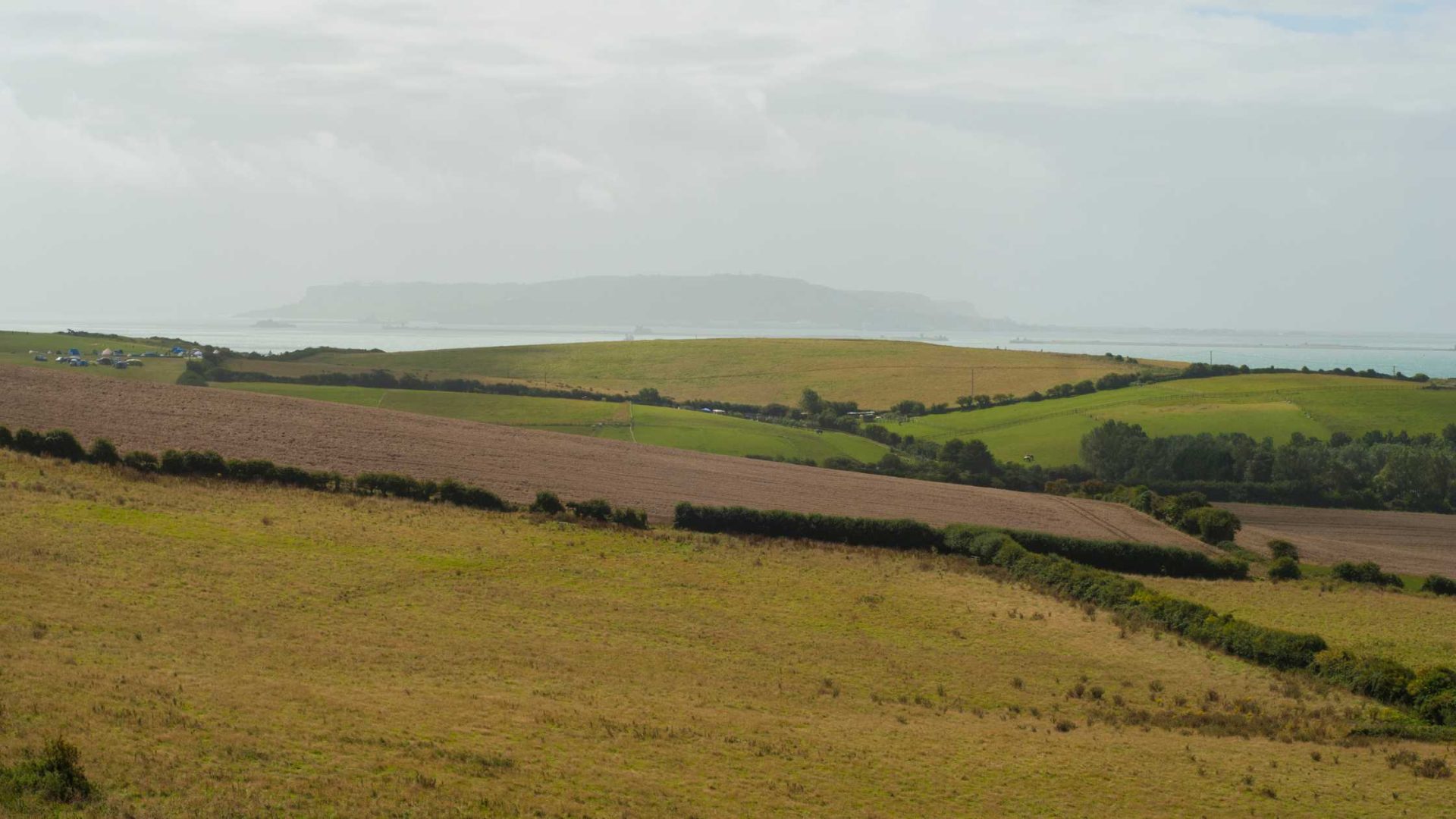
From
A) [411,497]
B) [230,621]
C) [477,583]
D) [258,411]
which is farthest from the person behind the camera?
[258,411]

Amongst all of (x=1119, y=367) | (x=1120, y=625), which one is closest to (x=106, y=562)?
(x=1120, y=625)

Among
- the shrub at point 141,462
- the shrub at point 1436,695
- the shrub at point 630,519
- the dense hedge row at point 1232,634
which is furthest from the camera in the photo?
the shrub at point 630,519

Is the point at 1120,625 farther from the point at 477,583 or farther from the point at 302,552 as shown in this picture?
the point at 302,552

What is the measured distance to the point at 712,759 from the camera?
953 inches

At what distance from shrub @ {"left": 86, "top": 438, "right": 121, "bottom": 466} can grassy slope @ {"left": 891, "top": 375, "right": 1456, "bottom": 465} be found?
6715 cm

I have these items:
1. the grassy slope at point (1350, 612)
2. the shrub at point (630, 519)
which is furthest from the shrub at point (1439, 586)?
the shrub at point (630, 519)

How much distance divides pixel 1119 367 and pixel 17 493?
4957 inches

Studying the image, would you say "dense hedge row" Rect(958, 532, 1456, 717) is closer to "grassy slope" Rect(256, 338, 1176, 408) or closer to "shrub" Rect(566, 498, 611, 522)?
"shrub" Rect(566, 498, 611, 522)

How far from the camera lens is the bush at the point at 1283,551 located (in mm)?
62831

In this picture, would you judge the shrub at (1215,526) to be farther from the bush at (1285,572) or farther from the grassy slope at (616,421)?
the grassy slope at (616,421)

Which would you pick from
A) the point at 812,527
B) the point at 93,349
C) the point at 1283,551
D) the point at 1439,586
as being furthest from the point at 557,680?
the point at 93,349

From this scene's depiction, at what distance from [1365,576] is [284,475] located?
54.2 metres

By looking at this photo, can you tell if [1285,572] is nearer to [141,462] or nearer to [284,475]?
[284,475]

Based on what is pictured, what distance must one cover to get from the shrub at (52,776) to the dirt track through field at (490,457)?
131ft
